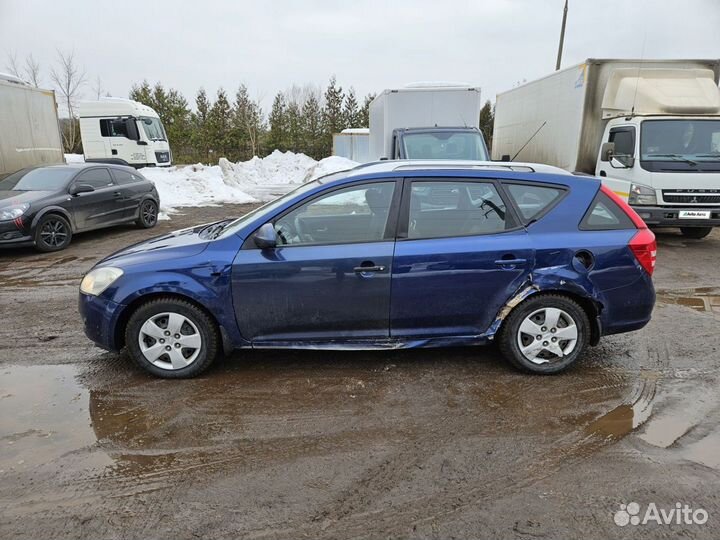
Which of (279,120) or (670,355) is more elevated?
(279,120)

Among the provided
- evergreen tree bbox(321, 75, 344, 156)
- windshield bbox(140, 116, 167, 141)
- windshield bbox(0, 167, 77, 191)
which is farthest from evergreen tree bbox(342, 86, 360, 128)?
windshield bbox(0, 167, 77, 191)

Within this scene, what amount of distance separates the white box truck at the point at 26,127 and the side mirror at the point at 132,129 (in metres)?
7.03

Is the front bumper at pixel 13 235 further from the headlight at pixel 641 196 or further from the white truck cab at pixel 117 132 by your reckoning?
the white truck cab at pixel 117 132

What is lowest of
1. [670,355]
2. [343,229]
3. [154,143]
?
[670,355]

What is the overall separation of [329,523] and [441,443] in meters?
0.94

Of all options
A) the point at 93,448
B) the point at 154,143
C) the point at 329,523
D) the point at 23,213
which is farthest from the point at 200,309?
the point at 154,143

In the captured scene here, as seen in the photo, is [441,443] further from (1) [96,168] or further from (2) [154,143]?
(2) [154,143]

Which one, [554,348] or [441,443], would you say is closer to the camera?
[441,443]

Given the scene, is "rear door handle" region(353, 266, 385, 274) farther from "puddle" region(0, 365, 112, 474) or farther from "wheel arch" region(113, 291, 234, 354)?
"puddle" region(0, 365, 112, 474)

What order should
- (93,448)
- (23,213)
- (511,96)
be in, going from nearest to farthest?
(93,448)
(23,213)
(511,96)

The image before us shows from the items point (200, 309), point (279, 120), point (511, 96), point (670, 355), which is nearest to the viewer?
point (200, 309)

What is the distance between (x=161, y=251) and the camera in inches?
159

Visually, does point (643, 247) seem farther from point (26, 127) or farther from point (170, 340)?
point (26, 127)

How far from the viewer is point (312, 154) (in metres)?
38.9
